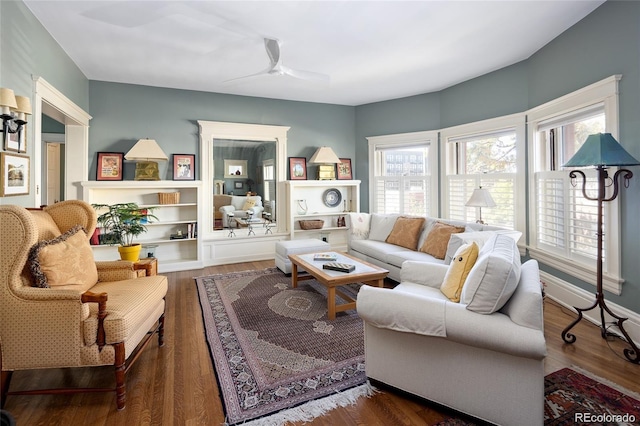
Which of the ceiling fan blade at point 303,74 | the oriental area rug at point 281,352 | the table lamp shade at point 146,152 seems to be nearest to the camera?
the oriental area rug at point 281,352

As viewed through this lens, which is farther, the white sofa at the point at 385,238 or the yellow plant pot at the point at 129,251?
the yellow plant pot at the point at 129,251

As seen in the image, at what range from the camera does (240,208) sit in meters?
5.52

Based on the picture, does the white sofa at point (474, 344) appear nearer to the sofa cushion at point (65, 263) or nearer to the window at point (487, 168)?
the sofa cushion at point (65, 263)

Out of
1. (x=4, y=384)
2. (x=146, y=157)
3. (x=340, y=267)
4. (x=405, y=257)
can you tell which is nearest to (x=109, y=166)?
(x=146, y=157)

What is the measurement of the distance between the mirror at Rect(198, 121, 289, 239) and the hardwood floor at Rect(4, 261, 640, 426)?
2.77 metres

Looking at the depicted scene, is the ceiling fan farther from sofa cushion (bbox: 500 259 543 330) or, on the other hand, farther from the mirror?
sofa cushion (bbox: 500 259 543 330)

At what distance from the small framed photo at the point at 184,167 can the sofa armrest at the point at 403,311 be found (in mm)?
4085

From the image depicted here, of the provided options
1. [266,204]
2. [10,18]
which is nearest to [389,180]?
[266,204]

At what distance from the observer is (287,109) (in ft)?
19.0

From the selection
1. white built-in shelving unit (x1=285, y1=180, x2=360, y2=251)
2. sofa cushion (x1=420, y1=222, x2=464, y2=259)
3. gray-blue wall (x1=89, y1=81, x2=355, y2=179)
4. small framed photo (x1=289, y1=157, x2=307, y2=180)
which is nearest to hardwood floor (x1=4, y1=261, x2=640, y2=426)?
sofa cushion (x1=420, y1=222, x2=464, y2=259)

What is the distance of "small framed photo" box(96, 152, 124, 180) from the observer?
15.1ft

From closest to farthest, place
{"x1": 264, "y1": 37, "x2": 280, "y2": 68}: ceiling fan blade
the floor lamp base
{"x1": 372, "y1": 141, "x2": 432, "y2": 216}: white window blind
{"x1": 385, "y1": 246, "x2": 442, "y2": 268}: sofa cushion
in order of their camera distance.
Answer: the floor lamp base, {"x1": 264, "y1": 37, "x2": 280, "y2": 68}: ceiling fan blade, {"x1": 385, "y1": 246, "x2": 442, "y2": 268}: sofa cushion, {"x1": 372, "y1": 141, "x2": 432, "y2": 216}: white window blind

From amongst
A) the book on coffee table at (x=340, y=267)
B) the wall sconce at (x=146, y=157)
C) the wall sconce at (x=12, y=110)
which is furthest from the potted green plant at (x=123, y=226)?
the book on coffee table at (x=340, y=267)

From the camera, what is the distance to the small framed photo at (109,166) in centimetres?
459
